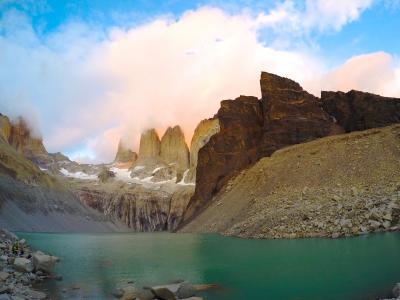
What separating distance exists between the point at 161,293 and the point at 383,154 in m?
53.5

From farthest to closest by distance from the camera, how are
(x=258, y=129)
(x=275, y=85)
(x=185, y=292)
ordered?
(x=258, y=129) < (x=275, y=85) < (x=185, y=292)

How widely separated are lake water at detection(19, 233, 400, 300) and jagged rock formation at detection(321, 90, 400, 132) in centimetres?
6437

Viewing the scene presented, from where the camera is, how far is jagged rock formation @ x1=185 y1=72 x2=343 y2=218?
97438 mm

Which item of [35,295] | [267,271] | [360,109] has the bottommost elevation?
[35,295]

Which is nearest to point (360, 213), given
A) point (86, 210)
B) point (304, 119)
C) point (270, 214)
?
point (270, 214)

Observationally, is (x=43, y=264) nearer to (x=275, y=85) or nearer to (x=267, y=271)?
(x=267, y=271)


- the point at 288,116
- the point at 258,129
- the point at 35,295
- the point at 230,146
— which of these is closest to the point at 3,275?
the point at 35,295

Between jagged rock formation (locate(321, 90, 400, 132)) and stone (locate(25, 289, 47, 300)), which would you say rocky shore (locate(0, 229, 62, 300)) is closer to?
stone (locate(25, 289, 47, 300))

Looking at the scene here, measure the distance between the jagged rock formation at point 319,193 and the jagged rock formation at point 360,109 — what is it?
2165 centimetres

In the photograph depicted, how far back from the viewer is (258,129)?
108 m

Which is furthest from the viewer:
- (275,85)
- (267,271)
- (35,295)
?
(275,85)

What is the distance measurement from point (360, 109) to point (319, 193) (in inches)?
1937

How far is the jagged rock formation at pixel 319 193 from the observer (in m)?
44.5

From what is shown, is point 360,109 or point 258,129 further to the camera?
point 258,129
